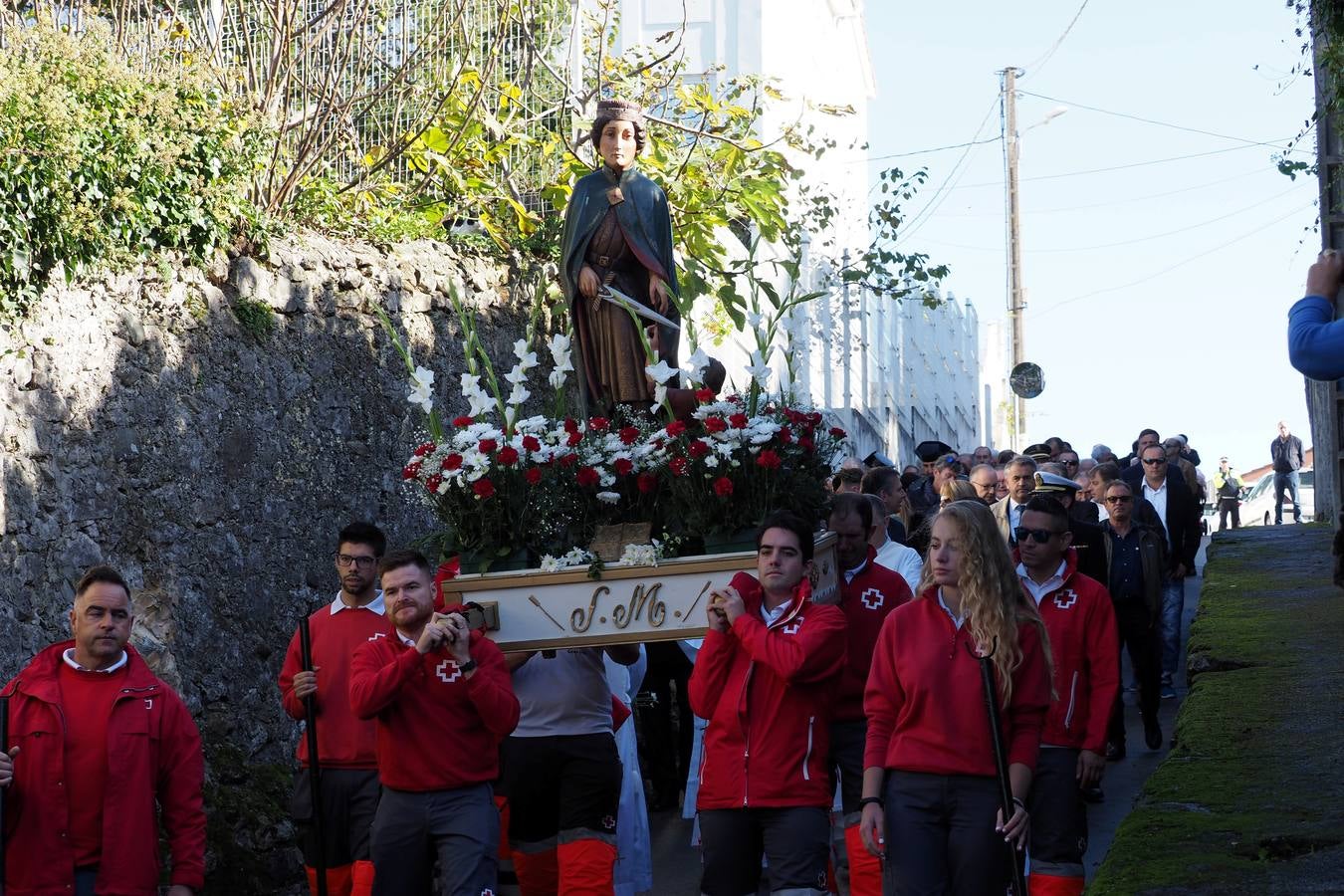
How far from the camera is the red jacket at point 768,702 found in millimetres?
5938

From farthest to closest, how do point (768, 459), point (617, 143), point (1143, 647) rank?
point (1143, 647) → point (617, 143) → point (768, 459)

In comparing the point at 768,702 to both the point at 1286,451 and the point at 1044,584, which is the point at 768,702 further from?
the point at 1286,451

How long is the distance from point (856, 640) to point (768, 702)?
38.5 inches

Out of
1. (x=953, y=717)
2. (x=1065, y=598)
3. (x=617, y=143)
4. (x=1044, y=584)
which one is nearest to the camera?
(x=953, y=717)

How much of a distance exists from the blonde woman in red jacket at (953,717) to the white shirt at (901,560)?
2.97 metres

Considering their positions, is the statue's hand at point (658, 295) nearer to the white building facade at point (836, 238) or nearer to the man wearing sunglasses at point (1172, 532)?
the man wearing sunglasses at point (1172, 532)

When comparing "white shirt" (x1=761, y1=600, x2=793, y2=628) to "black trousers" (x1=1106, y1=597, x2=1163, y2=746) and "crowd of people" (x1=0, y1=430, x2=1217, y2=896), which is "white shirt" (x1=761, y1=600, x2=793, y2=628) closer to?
"crowd of people" (x1=0, y1=430, x2=1217, y2=896)

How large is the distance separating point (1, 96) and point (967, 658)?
219 inches

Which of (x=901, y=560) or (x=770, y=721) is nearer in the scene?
(x=770, y=721)

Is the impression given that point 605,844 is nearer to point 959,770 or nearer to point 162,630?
point 959,770

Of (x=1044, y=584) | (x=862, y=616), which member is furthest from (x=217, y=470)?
(x=1044, y=584)

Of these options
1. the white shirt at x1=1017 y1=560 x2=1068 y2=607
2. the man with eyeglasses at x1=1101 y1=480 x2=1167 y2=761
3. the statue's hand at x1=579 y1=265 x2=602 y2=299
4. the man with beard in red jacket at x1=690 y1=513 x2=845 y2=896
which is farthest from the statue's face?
the man with eyeglasses at x1=1101 y1=480 x2=1167 y2=761

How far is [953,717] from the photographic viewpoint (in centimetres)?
544

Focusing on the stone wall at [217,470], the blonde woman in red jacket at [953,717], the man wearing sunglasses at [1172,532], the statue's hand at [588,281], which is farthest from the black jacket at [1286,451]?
the blonde woman in red jacket at [953,717]
